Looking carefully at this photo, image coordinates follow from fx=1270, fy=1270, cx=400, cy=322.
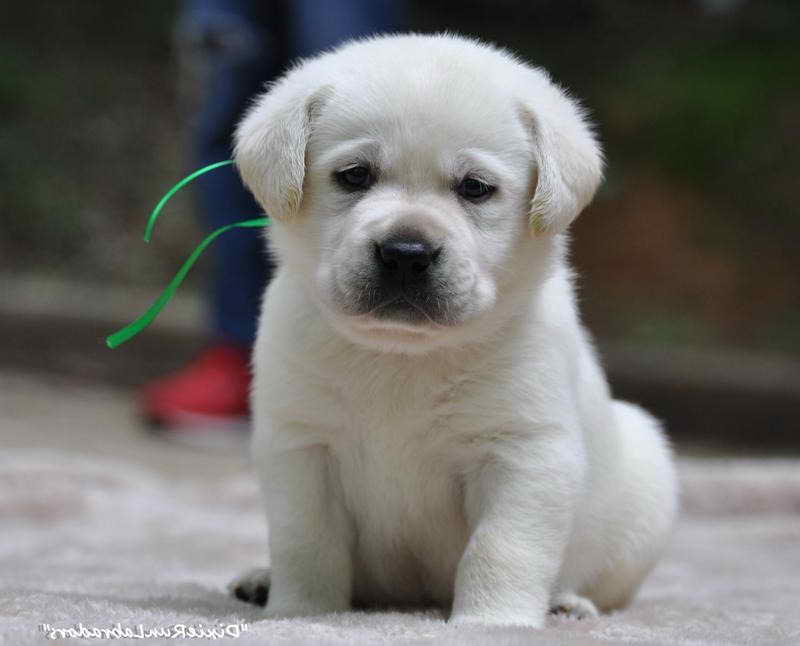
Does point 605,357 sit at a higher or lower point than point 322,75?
lower

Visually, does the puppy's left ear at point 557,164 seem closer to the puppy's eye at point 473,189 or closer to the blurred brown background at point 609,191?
the puppy's eye at point 473,189

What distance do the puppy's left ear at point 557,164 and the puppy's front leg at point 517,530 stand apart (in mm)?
463

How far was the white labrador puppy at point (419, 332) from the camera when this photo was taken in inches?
102

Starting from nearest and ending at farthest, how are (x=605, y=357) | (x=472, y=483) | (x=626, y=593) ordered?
(x=472, y=483) < (x=626, y=593) < (x=605, y=357)

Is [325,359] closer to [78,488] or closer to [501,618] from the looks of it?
[501,618]

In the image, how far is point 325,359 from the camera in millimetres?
2730

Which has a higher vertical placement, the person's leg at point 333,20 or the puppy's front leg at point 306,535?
the person's leg at point 333,20

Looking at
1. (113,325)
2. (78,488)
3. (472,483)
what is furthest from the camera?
(113,325)

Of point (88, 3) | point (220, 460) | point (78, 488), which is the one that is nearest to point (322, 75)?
point (78, 488)

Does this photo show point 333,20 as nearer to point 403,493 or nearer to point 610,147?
point 403,493

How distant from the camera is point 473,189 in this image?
8.68 ft

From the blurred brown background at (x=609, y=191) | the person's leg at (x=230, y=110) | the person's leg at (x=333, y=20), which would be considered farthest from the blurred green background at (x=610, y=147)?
the person's leg at (x=333, y=20)

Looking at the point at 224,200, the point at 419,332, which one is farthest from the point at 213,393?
the point at 419,332

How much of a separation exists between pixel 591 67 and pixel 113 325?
3.89 metres
